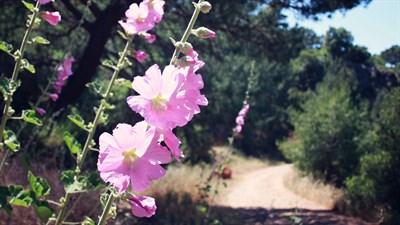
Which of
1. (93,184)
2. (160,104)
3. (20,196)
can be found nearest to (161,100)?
(160,104)

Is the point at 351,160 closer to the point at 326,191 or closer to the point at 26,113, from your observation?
the point at 326,191

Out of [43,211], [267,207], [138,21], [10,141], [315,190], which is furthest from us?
[315,190]

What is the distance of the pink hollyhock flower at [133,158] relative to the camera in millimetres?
1114

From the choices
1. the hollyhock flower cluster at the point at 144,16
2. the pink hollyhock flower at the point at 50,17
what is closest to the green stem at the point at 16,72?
the pink hollyhock flower at the point at 50,17

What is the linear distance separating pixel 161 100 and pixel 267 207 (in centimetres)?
971

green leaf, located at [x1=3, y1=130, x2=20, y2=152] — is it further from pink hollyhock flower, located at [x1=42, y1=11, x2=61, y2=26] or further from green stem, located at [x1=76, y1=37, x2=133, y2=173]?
pink hollyhock flower, located at [x1=42, y1=11, x2=61, y2=26]

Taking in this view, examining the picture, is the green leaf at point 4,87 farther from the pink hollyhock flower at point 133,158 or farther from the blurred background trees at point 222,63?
the blurred background trees at point 222,63

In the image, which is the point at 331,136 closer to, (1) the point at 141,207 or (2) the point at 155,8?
(2) the point at 155,8

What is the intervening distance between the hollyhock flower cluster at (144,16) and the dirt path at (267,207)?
15.3 feet

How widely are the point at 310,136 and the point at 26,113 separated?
12858mm

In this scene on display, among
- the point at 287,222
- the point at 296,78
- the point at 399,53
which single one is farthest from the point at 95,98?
the point at 296,78

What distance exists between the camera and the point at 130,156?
45.3 inches

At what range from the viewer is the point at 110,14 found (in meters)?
8.22

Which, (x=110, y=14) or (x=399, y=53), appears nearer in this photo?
(x=399, y=53)
